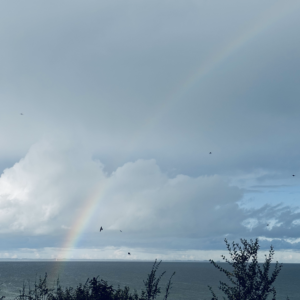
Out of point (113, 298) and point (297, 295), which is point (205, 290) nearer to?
point (297, 295)

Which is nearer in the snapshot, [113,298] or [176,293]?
[113,298]

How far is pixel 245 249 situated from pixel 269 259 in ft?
7.58

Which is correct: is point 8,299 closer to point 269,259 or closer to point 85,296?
point 85,296

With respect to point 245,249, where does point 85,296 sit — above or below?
below

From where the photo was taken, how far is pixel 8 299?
105 m

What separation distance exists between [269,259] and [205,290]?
137467 mm

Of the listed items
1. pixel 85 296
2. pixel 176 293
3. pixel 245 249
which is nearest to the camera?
pixel 245 249

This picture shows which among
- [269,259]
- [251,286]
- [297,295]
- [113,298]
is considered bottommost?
[297,295]

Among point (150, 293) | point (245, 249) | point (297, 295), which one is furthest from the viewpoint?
point (297, 295)

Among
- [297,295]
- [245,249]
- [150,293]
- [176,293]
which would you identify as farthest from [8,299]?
[297,295]

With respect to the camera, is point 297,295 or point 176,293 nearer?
point 176,293

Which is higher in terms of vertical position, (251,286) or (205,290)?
(251,286)

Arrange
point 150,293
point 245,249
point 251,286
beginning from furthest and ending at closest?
point 150,293 → point 245,249 → point 251,286

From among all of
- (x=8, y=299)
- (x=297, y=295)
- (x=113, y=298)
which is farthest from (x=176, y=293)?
(x=113, y=298)
